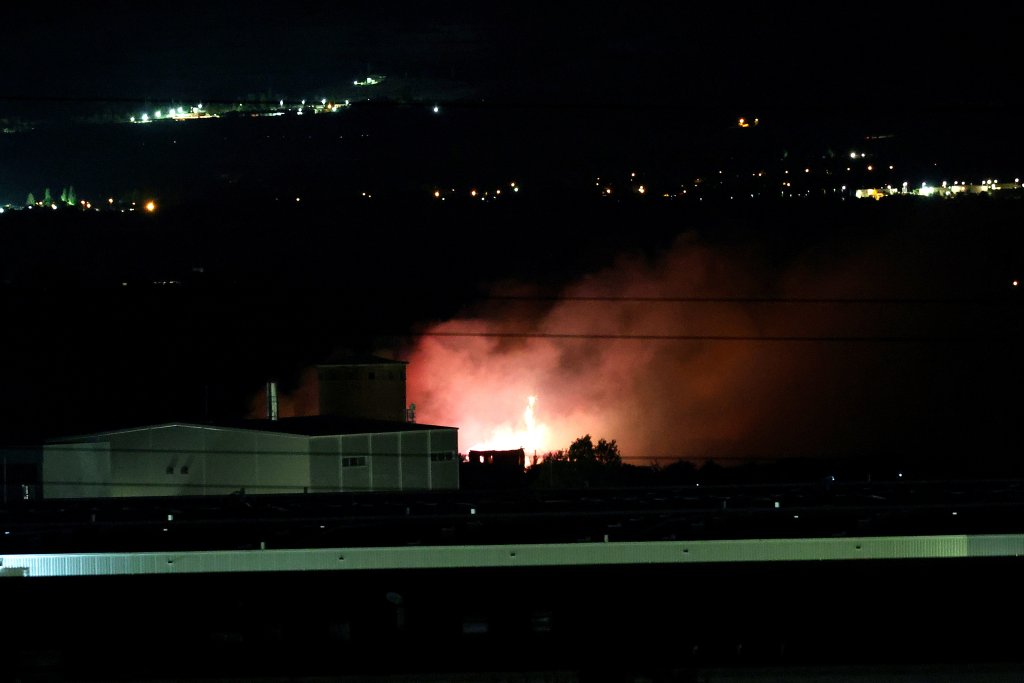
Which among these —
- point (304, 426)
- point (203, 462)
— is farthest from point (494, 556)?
point (304, 426)

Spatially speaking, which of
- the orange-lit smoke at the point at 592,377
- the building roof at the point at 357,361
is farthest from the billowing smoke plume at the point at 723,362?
the building roof at the point at 357,361

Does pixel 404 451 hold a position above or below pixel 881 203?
below

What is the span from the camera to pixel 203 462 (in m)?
22.8

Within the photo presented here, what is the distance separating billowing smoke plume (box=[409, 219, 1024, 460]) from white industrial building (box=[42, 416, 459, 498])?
15782mm

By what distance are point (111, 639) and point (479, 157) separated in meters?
75.9

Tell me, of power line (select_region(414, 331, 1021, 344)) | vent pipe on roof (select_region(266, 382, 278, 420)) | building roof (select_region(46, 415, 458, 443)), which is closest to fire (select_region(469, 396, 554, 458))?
power line (select_region(414, 331, 1021, 344))

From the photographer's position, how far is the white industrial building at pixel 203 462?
2253 cm

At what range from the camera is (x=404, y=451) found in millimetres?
23969

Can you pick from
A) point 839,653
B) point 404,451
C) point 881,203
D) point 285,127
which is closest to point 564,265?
point 881,203

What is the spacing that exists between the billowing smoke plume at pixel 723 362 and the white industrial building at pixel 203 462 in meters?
15.8

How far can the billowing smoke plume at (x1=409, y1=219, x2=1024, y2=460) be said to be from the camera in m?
41.2

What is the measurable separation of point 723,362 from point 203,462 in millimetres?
26913

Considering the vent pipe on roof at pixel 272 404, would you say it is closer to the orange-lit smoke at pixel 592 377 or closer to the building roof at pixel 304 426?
the building roof at pixel 304 426

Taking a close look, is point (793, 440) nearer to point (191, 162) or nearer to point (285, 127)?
point (191, 162)
